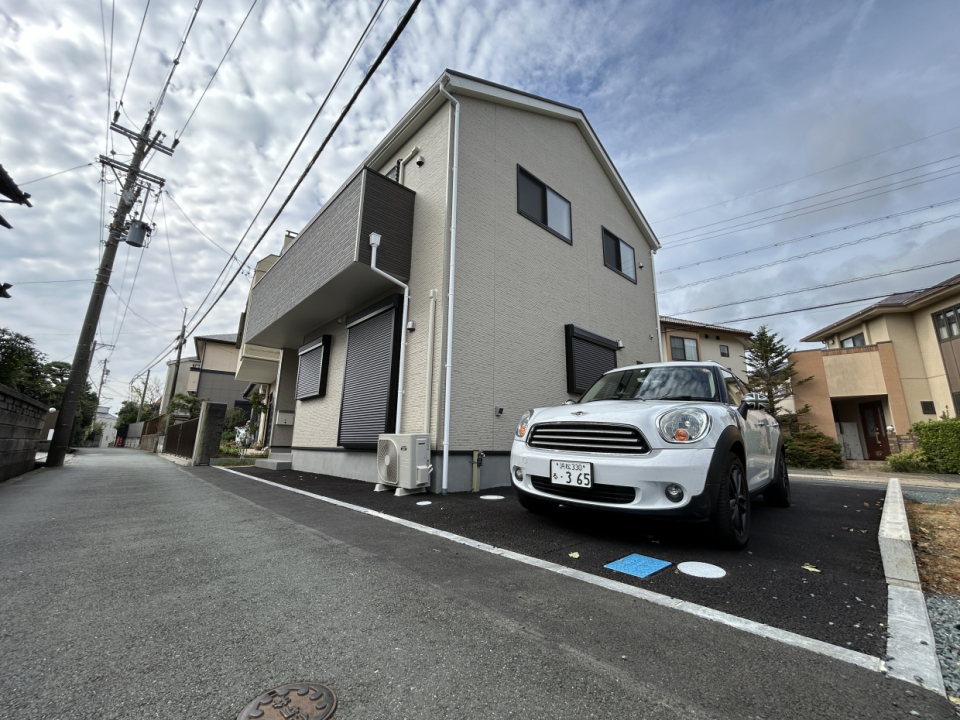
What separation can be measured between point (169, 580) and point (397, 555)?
1214 mm

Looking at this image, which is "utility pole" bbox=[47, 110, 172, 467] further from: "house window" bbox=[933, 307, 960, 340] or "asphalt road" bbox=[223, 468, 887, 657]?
"house window" bbox=[933, 307, 960, 340]

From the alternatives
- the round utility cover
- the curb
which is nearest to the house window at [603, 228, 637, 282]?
the curb

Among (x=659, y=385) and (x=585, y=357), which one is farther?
(x=585, y=357)

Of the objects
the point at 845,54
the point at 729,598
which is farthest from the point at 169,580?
the point at 845,54

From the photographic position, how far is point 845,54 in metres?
8.62

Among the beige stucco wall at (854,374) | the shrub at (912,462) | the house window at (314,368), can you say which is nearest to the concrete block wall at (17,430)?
the house window at (314,368)

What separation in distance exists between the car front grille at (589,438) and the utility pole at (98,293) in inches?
499

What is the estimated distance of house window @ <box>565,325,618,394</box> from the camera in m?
7.78

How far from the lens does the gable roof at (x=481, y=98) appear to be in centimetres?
671

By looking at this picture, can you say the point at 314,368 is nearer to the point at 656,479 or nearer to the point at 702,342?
the point at 656,479

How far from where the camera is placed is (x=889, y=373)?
1527cm

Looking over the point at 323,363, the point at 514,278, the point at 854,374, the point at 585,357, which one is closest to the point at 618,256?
the point at 585,357

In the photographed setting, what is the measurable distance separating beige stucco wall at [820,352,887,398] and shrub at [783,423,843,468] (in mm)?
3890

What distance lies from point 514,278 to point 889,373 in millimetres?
17627
